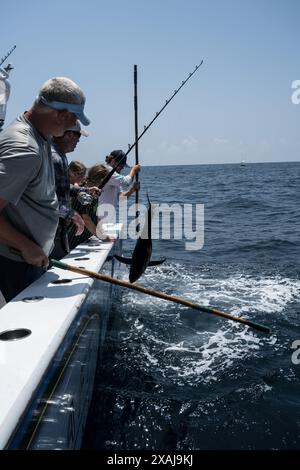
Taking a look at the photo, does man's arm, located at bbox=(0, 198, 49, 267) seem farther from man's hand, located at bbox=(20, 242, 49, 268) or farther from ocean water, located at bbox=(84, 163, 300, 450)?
ocean water, located at bbox=(84, 163, 300, 450)

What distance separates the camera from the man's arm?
2.57 m

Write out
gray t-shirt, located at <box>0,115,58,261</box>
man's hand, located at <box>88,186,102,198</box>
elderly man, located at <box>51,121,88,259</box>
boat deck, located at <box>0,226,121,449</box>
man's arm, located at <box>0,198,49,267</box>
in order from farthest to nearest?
man's hand, located at <box>88,186,102,198</box>, elderly man, located at <box>51,121,88,259</box>, man's arm, located at <box>0,198,49,267</box>, gray t-shirt, located at <box>0,115,58,261</box>, boat deck, located at <box>0,226,121,449</box>

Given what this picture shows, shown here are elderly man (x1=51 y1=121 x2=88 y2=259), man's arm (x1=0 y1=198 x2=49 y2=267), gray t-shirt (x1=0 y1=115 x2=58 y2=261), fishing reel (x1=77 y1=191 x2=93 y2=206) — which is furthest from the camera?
fishing reel (x1=77 y1=191 x2=93 y2=206)

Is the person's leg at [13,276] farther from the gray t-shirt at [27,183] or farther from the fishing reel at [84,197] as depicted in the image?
the fishing reel at [84,197]

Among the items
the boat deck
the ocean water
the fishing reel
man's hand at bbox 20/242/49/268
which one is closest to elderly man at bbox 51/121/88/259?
the fishing reel

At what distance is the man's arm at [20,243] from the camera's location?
2574 millimetres

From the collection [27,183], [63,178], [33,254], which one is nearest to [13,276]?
[33,254]

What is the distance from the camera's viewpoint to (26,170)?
2477 millimetres

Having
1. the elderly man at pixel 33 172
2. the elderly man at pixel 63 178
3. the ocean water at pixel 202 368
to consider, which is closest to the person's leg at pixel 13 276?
the elderly man at pixel 33 172

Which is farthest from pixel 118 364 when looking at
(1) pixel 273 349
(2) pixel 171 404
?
(1) pixel 273 349

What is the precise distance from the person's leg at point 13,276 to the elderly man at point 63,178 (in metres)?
0.69

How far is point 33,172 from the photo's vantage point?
2557 mm

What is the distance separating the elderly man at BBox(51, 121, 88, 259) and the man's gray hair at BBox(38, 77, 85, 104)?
0.81m

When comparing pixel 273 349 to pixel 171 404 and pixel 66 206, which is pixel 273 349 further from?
pixel 66 206
